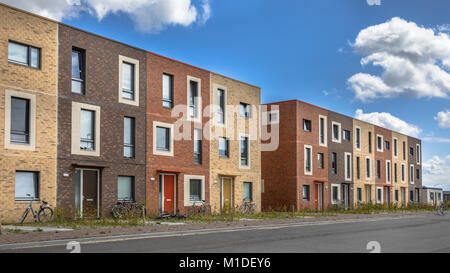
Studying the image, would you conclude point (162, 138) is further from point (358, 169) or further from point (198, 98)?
point (358, 169)

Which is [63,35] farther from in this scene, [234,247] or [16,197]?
[234,247]

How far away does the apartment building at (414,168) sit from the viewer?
61406 millimetres

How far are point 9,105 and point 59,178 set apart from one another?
371 cm

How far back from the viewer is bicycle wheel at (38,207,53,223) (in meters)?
20.2

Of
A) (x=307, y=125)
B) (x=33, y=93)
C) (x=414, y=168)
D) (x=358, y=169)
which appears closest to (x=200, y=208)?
(x=33, y=93)

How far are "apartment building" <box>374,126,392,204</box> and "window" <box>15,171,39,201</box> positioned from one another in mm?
38873

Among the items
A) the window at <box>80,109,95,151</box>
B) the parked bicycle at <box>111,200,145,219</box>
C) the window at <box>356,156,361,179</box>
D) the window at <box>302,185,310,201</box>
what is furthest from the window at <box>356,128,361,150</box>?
the window at <box>80,109,95,151</box>

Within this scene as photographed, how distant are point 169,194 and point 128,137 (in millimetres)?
4054

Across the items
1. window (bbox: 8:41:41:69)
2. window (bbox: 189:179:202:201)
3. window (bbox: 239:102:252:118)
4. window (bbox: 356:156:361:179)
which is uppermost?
window (bbox: 8:41:41:69)

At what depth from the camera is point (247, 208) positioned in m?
31.3

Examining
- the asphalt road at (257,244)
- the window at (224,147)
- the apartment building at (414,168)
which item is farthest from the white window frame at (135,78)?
the apartment building at (414,168)

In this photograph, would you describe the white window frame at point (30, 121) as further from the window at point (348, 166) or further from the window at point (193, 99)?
Result: the window at point (348, 166)

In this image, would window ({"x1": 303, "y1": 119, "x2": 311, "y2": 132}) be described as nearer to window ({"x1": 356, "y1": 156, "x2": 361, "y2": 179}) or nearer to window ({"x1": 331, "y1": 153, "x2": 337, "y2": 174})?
window ({"x1": 331, "y1": 153, "x2": 337, "y2": 174})

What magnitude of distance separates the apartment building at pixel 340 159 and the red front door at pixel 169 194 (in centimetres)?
1926
